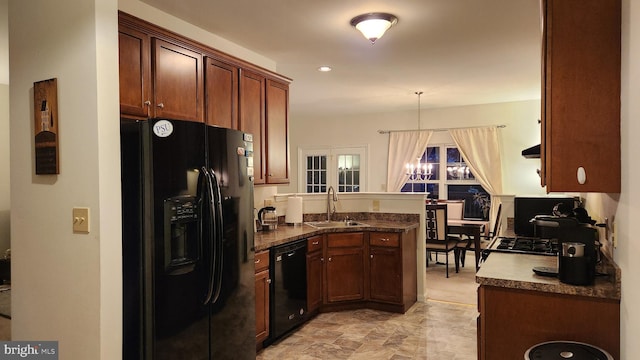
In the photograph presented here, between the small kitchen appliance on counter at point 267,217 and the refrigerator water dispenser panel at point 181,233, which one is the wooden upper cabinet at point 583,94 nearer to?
the refrigerator water dispenser panel at point 181,233

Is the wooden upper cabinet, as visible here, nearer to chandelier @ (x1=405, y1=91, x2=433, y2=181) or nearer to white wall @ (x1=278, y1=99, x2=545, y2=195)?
white wall @ (x1=278, y1=99, x2=545, y2=195)

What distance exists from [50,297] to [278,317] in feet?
5.67

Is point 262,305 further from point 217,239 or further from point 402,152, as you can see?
point 402,152

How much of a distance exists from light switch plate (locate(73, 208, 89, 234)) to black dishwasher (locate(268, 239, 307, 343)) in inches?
61.6

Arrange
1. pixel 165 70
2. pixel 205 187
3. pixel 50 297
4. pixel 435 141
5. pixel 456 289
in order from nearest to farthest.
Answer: pixel 50 297
pixel 205 187
pixel 165 70
pixel 456 289
pixel 435 141

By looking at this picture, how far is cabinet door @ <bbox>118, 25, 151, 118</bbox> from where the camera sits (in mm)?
2553

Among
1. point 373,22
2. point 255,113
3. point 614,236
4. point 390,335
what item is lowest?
point 390,335

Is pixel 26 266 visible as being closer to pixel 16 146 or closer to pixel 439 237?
pixel 16 146

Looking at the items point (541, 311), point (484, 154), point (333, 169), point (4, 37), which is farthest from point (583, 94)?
point (333, 169)

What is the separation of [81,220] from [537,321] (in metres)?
2.26

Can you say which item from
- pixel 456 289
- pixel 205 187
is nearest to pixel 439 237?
pixel 456 289

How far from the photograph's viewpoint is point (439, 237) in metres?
5.60

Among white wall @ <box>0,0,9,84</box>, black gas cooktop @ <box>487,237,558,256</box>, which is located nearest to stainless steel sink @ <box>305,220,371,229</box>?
black gas cooktop @ <box>487,237,558,256</box>

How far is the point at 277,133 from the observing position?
4.09 m
